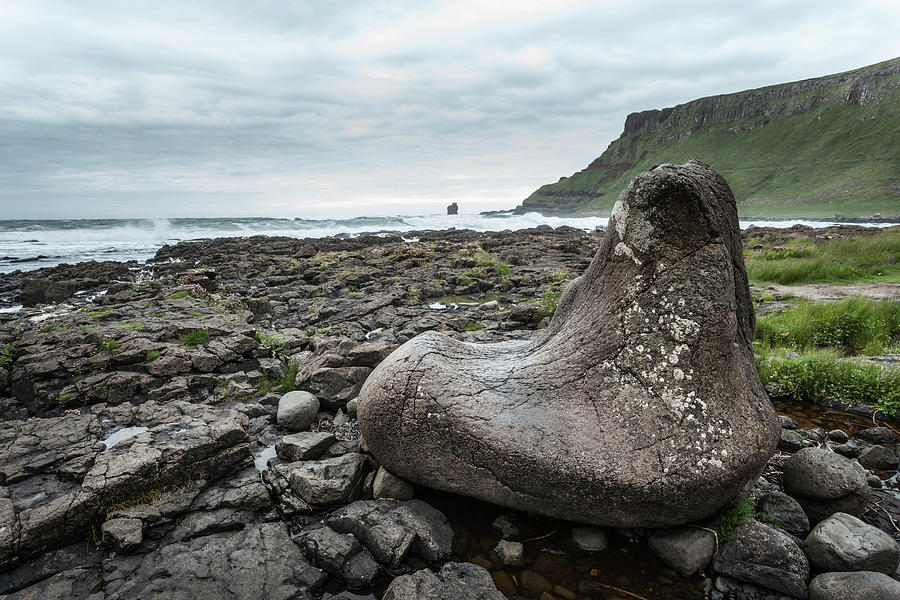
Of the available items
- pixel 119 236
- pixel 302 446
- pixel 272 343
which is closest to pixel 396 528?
pixel 302 446

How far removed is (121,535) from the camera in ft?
12.9

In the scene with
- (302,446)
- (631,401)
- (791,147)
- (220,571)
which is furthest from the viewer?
(791,147)

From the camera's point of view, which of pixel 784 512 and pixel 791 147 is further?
pixel 791 147

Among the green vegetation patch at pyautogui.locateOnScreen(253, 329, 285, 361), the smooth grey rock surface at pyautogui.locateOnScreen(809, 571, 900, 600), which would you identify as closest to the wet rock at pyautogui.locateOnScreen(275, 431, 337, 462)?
the green vegetation patch at pyautogui.locateOnScreen(253, 329, 285, 361)

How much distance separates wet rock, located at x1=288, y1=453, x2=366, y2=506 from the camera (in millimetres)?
4660

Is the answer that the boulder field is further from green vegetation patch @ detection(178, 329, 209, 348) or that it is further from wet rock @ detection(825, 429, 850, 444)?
green vegetation patch @ detection(178, 329, 209, 348)

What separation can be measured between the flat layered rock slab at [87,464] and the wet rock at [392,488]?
1.80m

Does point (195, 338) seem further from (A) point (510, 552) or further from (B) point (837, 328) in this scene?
(B) point (837, 328)

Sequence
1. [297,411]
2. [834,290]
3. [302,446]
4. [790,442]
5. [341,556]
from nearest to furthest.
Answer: [341,556] < [302,446] < [790,442] < [297,411] < [834,290]

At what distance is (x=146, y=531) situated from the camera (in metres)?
4.13

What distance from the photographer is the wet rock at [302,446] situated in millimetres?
5395

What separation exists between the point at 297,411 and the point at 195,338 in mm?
4872

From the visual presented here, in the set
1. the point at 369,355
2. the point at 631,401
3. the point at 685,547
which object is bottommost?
the point at 685,547

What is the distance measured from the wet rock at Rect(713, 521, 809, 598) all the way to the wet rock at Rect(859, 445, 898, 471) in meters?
2.56
